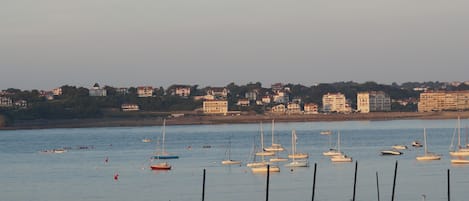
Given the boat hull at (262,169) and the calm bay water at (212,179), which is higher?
the boat hull at (262,169)

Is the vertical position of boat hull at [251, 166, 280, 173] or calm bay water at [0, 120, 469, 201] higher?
boat hull at [251, 166, 280, 173]

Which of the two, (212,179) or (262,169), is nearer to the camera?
(212,179)

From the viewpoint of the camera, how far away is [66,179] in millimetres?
61625

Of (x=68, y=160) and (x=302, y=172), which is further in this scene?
(x=68, y=160)

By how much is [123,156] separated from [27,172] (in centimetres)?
1581

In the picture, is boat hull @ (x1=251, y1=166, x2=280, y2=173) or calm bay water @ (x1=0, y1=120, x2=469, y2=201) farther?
boat hull @ (x1=251, y1=166, x2=280, y2=173)

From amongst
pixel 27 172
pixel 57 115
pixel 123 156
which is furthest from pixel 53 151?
pixel 57 115

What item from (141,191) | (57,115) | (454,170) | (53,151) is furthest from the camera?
(57,115)

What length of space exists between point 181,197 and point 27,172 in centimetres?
2192

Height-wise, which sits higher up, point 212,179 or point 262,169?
point 262,169

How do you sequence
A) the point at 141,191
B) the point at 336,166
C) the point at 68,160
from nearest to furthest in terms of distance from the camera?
the point at 141,191, the point at 336,166, the point at 68,160

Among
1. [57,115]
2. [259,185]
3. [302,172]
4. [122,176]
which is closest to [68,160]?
[122,176]

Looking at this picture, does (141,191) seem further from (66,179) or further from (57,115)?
(57,115)

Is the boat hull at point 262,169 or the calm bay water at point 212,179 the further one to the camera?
the boat hull at point 262,169
